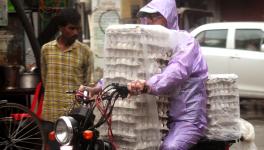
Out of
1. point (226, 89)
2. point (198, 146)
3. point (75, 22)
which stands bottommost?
point (198, 146)

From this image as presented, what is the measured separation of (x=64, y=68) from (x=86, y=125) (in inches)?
90.7

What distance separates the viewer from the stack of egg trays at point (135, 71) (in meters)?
3.53

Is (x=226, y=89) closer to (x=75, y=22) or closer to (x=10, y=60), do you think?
(x=75, y=22)

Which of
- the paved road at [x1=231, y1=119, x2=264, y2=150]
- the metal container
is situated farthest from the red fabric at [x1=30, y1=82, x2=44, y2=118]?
the paved road at [x1=231, y1=119, x2=264, y2=150]

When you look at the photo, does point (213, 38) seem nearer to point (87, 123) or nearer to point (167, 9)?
point (167, 9)

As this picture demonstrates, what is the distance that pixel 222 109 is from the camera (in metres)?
4.04

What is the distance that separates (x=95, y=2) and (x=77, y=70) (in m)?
2.77

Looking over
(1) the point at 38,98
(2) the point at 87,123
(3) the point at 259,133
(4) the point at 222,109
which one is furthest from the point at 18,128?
(3) the point at 259,133

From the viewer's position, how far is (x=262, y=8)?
56.5ft

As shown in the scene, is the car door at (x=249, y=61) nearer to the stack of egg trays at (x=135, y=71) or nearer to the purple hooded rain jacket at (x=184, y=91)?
the purple hooded rain jacket at (x=184, y=91)

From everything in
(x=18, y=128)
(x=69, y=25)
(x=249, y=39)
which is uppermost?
(x=69, y=25)

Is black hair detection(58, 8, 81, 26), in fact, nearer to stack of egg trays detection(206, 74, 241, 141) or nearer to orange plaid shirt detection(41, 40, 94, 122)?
orange plaid shirt detection(41, 40, 94, 122)

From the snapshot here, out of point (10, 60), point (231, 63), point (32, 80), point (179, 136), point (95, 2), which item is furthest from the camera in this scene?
point (231, 63)

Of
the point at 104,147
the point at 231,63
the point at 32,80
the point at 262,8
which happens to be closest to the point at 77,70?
the point at 32,80
